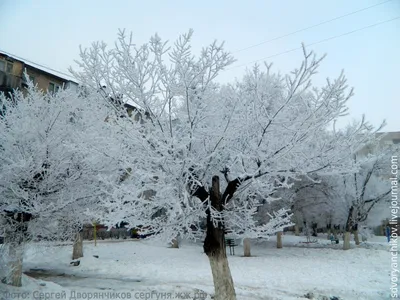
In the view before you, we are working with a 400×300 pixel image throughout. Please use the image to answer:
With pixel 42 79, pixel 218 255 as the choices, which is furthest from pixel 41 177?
pixel 42 79

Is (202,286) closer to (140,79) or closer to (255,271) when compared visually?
(255,271)

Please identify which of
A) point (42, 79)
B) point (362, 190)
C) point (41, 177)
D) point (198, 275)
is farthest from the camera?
point (42, 79)

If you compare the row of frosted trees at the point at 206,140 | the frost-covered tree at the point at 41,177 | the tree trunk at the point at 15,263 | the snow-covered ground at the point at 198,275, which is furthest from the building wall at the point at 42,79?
the row of frosted trees at the point at 206,140

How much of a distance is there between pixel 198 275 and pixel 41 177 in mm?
7307

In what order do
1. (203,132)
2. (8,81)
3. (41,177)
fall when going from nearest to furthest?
(203,132) < (41,177) < (8,81)

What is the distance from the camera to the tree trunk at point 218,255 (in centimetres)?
614

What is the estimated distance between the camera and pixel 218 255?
6.30 meters

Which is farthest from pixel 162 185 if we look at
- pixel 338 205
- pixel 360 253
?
pixel 338 205

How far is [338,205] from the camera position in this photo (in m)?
20.9

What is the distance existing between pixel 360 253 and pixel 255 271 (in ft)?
26.9

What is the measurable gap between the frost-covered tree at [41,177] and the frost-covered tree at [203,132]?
2769 mm

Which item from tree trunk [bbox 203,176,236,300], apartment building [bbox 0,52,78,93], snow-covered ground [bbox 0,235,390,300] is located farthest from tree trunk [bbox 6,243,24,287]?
apartment building [bbox 0,52,78,93]

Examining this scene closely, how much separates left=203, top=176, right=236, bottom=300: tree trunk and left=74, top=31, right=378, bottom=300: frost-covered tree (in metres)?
0.03

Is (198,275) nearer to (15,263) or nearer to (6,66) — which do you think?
(15,263)
